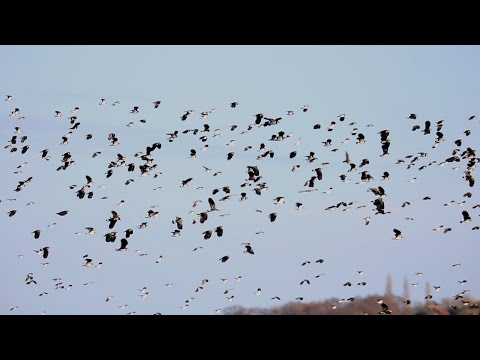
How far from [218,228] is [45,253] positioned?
3.38 metres

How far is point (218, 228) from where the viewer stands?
14.5 m
